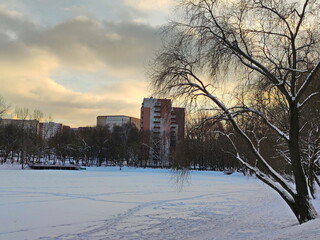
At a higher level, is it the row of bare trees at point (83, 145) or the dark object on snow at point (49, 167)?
the row of bare trees at point (83, 145)

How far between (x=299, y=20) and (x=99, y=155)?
79049 millimetres

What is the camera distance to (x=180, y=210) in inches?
645

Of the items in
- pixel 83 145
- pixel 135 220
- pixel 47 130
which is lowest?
pixel 135 220

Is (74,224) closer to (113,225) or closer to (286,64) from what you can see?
(113,225)

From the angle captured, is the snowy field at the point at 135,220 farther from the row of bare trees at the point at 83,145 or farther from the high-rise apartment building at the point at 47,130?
the high-rise apartment building at the point at 47,130

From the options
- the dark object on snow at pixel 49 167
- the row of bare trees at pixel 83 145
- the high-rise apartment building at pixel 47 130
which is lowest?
the dark object on snow at pixel 49 167

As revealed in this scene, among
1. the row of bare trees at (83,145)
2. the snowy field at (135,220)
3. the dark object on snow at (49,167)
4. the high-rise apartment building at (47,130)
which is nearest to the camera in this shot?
the snowy field at (135,220)

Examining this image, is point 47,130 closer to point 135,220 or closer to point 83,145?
point 83,145

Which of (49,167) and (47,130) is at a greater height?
(47,130)

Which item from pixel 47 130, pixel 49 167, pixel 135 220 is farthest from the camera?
pixel 47 130

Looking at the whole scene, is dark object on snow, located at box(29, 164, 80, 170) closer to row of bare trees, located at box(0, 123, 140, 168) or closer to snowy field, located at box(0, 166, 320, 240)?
row of bare trees, located at box(0, 123, 140, 168)

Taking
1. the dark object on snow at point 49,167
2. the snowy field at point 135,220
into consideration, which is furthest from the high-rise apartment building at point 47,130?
the snowy field at point 135,220

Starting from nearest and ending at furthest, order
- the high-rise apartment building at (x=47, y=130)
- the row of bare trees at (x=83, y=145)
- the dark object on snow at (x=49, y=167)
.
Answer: the dark object on snow at (x=49, y=167) → the row of bare trees at (x=83, y=145) → the high-rise apartment building at (x=47, y=130)

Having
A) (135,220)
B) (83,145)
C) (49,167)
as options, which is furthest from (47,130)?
(135,220)
